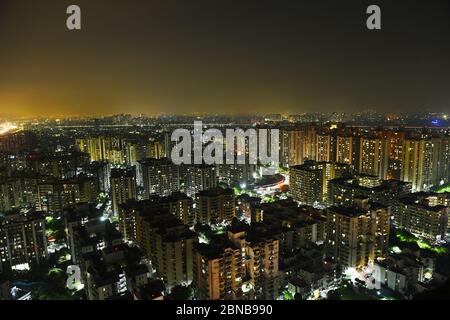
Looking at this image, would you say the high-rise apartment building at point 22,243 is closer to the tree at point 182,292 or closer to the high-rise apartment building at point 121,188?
the high-rise apartment building at point 121,188

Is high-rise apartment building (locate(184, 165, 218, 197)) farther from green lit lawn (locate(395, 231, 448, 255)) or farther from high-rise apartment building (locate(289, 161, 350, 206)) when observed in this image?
green lit lawn (locate(395, 231, 448, 255))

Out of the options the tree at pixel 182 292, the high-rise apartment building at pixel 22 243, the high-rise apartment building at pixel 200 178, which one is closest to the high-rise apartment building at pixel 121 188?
the high-rise apartment building at pixel 200 178

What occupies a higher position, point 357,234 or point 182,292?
point 357,234

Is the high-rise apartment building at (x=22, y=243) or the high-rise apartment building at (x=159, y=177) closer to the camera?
the high-rise apartment building at (x=22, y=243)

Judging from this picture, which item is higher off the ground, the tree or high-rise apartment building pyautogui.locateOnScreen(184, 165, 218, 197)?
high-rise apartment building pyautogui.locateOnScreen(184, 165, 218, 197)

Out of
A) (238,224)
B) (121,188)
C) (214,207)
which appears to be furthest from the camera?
(121,188)

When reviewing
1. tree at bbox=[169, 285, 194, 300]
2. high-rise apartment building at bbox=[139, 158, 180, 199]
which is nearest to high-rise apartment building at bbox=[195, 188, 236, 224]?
high-rise apartment building at bbox=[139, 158, 180, 199]

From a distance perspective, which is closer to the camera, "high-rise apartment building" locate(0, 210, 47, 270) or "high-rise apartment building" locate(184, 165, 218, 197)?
"high-rise apartment building" locate(0, 210, 47, 270)

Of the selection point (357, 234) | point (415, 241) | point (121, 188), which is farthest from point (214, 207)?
point (415, 241)

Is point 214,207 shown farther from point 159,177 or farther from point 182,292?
point 182,292

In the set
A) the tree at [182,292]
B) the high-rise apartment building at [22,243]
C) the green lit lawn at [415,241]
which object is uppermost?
the high-rise apartment building at [22,243]
